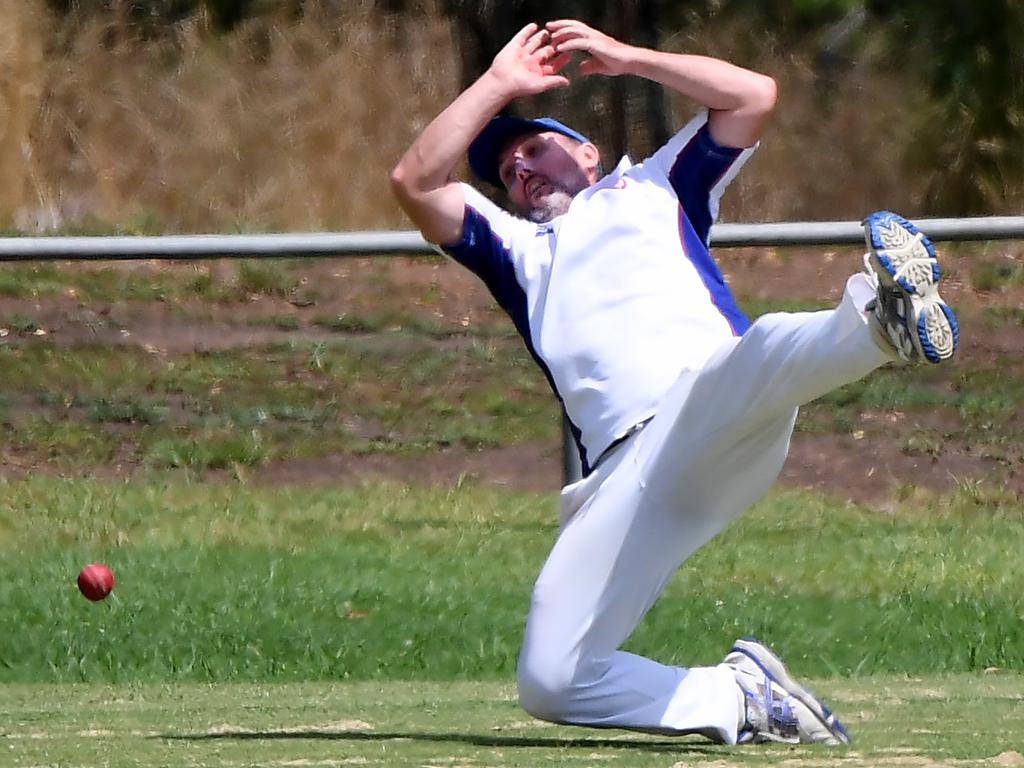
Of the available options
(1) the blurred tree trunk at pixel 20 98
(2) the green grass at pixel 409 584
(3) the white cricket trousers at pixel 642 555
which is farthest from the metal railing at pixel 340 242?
(1) the blurred tree trunk at pixel 20 98

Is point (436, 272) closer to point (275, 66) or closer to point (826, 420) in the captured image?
point (826, 420)

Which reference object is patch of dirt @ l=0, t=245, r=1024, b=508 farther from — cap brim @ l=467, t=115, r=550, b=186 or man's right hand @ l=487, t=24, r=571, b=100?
man's right hand @ l=487, t=24, r=571, b=100

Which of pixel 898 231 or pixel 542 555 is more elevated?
pixel 898 231

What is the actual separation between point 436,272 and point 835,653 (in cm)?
460

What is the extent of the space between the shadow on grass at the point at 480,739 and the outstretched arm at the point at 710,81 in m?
1.47

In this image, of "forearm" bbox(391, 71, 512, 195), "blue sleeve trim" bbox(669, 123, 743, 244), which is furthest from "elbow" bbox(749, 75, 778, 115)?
"forearm" bbox(391, 71, 512, 195)

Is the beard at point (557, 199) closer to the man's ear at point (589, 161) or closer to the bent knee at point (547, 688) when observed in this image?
the man's ear at point (589, 161)

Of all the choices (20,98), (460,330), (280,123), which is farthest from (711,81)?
(20,98)

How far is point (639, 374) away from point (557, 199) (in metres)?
0.70

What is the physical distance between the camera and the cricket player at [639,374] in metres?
5.14

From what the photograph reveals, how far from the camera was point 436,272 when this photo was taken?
39.6 ft

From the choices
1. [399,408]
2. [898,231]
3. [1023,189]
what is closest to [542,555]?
[399,408]

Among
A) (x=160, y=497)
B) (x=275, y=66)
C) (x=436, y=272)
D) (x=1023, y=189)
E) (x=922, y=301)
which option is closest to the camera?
(x=922, y=301)

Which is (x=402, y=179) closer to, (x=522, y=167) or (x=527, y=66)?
(x=522, y=167)
